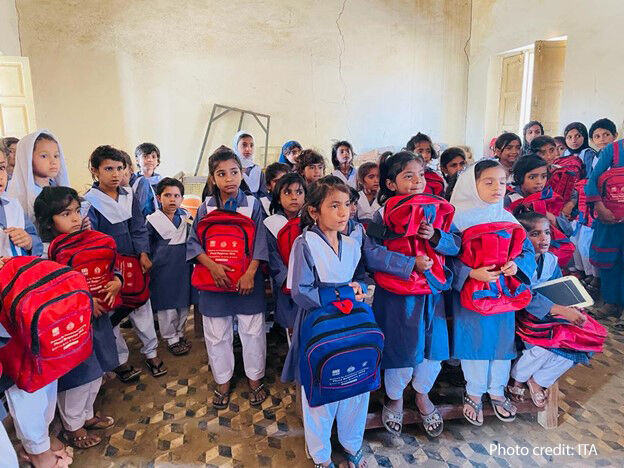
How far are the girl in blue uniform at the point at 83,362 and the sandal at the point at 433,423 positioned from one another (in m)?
1.58

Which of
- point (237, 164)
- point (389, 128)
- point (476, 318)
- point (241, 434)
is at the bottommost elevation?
point (241, 434)

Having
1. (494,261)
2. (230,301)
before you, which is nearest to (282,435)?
(230,301)

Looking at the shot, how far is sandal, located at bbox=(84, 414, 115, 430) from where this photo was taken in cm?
219

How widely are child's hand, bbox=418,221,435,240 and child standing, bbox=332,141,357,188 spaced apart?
214 centimetres

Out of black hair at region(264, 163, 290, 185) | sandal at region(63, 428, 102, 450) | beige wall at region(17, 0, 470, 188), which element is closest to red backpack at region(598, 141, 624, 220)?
black hair at region(264, 163, 290, 185)

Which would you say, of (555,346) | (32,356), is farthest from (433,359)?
(32,356)

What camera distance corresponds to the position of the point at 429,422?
2107 millimetres

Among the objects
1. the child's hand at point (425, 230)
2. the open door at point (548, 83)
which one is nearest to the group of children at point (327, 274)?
the child's hand at point (425, 230)

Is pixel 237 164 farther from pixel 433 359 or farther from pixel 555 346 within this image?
pixel 555 346

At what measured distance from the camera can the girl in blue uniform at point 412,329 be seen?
1967mm

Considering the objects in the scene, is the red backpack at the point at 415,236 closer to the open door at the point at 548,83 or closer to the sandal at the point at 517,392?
the sandal at the point at 517,392

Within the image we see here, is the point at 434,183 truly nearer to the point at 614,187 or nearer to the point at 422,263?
the point at 422,263

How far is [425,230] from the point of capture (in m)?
1.88

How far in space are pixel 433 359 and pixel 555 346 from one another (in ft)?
1.84
